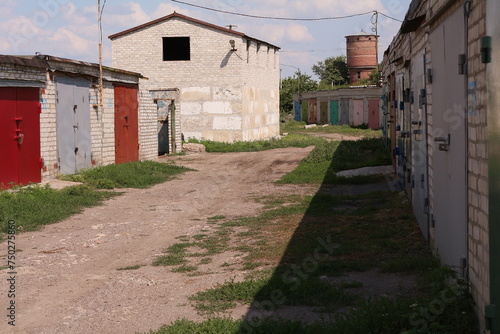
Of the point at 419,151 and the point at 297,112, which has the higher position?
the point at 297,112

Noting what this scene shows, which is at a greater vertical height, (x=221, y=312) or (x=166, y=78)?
(x=166, y=78)

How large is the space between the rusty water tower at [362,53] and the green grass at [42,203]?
48.7 meters

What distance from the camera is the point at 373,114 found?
43906 mm

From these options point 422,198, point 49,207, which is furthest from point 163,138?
point 422,198

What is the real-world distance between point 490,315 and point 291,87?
63275 millimetres

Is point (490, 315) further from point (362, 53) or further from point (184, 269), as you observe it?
point (362, 53)

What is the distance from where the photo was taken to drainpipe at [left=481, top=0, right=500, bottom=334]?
14.9ft

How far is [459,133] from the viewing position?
234 inches

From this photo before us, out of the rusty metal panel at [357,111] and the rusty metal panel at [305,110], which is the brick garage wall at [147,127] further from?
the rusty metal panel at [305,110]

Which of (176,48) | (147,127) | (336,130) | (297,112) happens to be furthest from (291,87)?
(147,127)

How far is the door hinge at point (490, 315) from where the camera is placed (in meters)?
4.55

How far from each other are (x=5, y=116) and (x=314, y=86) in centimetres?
5795

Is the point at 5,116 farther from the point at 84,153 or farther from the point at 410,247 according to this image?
the point at 410,247

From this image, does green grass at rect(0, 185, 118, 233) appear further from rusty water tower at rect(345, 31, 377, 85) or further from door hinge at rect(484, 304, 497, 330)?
rusty water tower at rect(345, 31, 377, 85)
